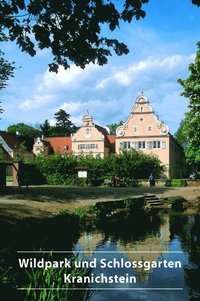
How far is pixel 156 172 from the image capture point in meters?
66.6

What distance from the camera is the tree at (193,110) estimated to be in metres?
37.0

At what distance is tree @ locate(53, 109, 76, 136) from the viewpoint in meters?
126

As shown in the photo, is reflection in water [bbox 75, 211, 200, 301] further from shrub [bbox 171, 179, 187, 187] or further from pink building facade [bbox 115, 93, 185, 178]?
pink building facade [bbox 115, 93, 185, 178]

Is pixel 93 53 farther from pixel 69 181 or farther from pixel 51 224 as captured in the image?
pixel 69 181

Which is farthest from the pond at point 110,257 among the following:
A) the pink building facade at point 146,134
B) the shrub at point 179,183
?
the pink building facade at point 146,134

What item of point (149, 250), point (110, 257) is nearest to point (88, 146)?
point (149, 250)

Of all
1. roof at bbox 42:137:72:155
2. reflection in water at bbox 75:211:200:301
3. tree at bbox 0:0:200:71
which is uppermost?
roof at bbox 42:137:72:155

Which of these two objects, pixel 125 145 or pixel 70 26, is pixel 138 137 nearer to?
A: pixel 125 145

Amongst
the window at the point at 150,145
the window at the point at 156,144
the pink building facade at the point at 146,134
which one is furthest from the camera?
the window at the point at 150,145

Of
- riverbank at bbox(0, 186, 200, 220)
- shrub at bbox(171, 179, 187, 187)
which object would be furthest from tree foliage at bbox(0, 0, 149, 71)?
shrub at bbox(171, 179, 187, 187)

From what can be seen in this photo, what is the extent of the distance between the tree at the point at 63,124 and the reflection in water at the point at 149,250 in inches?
3871

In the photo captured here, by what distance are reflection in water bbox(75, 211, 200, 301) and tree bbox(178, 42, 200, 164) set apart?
985 centimetres

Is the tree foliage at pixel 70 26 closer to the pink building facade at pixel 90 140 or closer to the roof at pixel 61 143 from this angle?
the pink building facade at pixel 90 140

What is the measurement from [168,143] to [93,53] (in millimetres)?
66417
